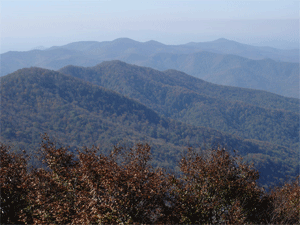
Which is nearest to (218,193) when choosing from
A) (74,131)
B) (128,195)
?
(128,195)

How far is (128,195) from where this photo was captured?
12.6 m

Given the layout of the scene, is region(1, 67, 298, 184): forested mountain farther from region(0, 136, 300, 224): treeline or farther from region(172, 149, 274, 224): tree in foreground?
region(0, 136, 300, 224): treeline

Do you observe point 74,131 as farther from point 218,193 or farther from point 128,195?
point 128,195

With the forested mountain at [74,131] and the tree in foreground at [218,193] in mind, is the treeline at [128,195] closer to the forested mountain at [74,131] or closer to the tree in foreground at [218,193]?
the tree in foreground at [218,193]

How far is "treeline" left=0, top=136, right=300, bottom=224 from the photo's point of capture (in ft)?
41.1

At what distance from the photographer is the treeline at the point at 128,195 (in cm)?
1253

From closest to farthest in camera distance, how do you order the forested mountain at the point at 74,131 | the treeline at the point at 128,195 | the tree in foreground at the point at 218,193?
the treeline at the point at 128,195, the tree in foreground at the point at 218,193, the forested mountain at the point at 74,131

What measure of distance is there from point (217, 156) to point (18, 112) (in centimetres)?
17232

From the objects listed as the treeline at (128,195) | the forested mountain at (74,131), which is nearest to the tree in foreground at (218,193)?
the treeline at (128,195)

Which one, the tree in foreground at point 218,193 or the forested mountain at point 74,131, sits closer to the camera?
the tree in foreground at point 218,193

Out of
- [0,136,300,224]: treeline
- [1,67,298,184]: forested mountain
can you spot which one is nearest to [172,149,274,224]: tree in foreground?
[0,136,300,224]: treeline

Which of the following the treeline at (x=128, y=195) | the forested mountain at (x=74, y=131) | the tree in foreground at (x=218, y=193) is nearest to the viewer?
the treeline at (x=128, y=195)

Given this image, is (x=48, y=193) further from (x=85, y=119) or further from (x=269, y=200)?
(x=85, y=119)

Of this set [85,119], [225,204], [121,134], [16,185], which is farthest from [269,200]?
[85,119]
